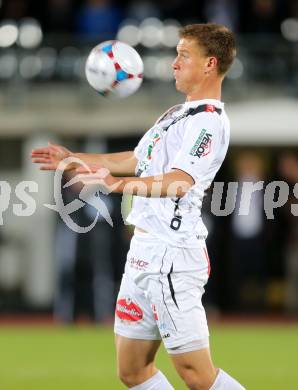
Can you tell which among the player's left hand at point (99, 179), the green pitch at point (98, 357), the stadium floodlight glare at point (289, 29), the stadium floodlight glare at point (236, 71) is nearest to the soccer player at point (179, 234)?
the player's left hand at point (99, 179)

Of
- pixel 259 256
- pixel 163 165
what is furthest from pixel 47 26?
pixel 163 165

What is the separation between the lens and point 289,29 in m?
15.0

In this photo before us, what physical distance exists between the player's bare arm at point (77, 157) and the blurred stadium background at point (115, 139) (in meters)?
6.80

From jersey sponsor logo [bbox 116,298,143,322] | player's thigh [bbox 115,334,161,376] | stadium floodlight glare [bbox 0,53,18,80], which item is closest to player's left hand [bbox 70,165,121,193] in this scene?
jersey sponsor logo [bbox 116,298,143,322]

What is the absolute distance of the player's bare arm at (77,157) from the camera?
565 cm

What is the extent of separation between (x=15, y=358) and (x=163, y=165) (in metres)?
5.36

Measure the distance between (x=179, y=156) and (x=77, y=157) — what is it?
0.65m

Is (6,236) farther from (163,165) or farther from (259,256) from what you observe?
(163,165)

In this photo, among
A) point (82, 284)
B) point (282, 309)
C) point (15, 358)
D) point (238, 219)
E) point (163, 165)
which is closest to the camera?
point (163, 165)

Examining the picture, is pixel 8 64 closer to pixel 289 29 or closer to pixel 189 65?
pixel 289 29

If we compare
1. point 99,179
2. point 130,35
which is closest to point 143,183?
point 99,179

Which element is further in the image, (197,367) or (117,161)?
(117,161)

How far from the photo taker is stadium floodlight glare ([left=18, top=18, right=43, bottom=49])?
14602mm

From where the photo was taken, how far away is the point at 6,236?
16.5 meters
